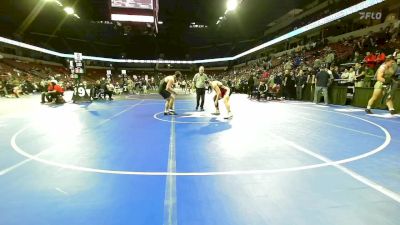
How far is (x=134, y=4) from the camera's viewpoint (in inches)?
710

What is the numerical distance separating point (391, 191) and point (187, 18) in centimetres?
4208

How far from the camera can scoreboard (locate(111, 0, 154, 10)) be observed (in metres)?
17.9

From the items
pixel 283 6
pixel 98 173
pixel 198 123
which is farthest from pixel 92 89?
pixel 283 6

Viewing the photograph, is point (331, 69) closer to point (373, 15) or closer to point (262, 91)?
point (262, 91)

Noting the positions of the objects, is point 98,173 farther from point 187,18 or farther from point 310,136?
point 187,18

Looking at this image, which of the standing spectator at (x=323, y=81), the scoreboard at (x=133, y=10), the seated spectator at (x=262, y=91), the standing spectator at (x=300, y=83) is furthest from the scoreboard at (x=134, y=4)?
the standing spectator at (x=323, y=81)

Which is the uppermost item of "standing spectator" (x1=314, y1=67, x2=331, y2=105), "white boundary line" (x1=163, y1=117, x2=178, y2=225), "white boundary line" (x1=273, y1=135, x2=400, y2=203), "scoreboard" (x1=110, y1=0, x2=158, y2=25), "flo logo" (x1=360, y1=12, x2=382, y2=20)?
"flo logo" (x1=360, y1=12, x2=382, y2=20)

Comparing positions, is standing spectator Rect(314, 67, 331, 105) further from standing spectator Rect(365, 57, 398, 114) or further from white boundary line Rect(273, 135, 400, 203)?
white boundary line Rect(273, 135, 400, 203)

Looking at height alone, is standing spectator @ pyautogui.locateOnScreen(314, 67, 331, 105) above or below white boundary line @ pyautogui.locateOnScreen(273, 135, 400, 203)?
above

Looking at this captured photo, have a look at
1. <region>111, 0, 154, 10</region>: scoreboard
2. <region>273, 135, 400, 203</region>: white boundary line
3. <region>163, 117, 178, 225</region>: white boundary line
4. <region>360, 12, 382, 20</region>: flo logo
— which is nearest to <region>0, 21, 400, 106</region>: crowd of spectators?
<region>360, 12, 382, 20</region>: flo logo

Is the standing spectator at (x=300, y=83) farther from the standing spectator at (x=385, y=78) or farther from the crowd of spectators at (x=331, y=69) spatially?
the standing spectator at (x=385, y=78)

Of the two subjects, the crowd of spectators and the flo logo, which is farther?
the flo logo

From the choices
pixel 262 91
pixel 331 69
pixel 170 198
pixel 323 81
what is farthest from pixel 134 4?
pixel 170 198

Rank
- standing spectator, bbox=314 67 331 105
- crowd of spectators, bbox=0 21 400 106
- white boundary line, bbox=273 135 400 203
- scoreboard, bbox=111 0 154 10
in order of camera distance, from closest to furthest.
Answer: white boundary line, bbox=273 135 400 203 < standing spectator, bbox=314 67 331 105 < crowd of spectators, bbox=0 21 400 106 < scoreboard, bbox=111 0 154 10
